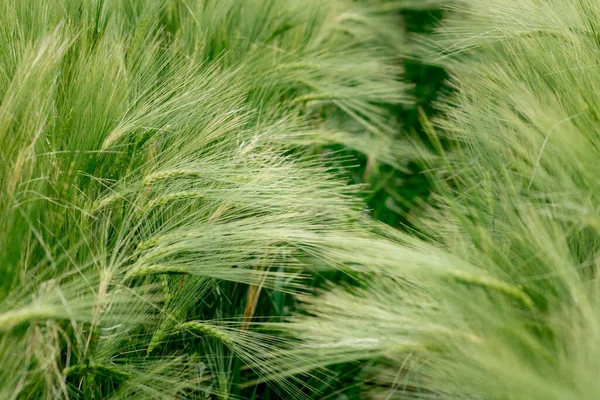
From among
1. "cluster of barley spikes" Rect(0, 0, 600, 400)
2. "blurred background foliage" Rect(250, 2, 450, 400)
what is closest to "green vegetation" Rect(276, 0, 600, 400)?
"cluster of barley spikes" Rect(0, 0, 600, 400)

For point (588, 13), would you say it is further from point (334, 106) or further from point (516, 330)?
point (334, 106)

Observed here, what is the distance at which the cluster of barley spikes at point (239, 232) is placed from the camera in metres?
0.69

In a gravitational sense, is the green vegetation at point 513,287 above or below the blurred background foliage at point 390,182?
above

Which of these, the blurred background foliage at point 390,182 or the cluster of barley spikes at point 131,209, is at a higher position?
the cluster of barley spikes at point 131,209

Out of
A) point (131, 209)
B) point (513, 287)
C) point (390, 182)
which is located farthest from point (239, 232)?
point (390, 182)

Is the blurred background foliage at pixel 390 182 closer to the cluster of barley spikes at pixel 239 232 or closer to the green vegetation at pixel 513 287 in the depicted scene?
the cluster of barley spikes at pixel 239 232

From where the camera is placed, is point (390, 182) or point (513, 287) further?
point (390, 182)

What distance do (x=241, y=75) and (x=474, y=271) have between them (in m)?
0.64

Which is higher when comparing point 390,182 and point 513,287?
point 513,287

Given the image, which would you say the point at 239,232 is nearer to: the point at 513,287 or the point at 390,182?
the point at 513,287

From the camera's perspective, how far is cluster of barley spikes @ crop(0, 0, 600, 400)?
2.25 feet

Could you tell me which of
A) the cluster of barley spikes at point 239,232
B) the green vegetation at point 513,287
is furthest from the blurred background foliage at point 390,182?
the green vegetation at point 513,287

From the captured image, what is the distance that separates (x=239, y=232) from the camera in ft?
2.78

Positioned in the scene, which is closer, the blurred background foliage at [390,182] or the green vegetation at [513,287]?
the green vegetation at [513,287]
